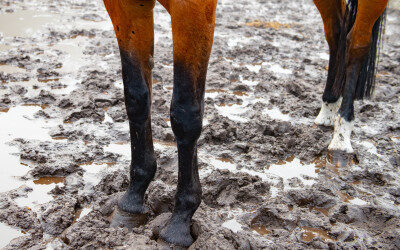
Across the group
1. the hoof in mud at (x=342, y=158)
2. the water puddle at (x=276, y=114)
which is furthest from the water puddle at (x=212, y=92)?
the hoof in mud at (x=342, y=158)

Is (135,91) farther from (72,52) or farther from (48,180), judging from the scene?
(72,52)

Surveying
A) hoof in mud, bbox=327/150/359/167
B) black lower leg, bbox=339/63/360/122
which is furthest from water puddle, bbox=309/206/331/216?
black lower leg, bbox=339/63/360/122

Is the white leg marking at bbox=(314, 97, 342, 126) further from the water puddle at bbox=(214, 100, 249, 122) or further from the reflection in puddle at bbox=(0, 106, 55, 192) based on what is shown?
the reflection in puddle at bbox=(0, 106, 55, 192)

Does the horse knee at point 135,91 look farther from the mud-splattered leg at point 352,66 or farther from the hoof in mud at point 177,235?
the mud-splattered leg at point 352,66

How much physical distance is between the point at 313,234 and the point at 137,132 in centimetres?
120

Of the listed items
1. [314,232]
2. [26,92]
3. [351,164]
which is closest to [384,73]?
[351,164]

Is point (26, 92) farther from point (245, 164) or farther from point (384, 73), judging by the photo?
point (384, 73)

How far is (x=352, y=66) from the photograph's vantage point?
11.8ft

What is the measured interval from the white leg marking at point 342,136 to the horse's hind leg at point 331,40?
1.08ft

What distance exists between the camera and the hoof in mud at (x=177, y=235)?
2.15 metres

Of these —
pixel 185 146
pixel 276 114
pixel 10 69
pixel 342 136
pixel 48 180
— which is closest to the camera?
pixel 185 146

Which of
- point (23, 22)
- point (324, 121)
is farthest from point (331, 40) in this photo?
point (23, 22)

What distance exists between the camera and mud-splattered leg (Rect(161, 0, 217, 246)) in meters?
1.82

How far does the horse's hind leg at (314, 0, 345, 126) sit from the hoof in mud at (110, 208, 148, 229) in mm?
2282
